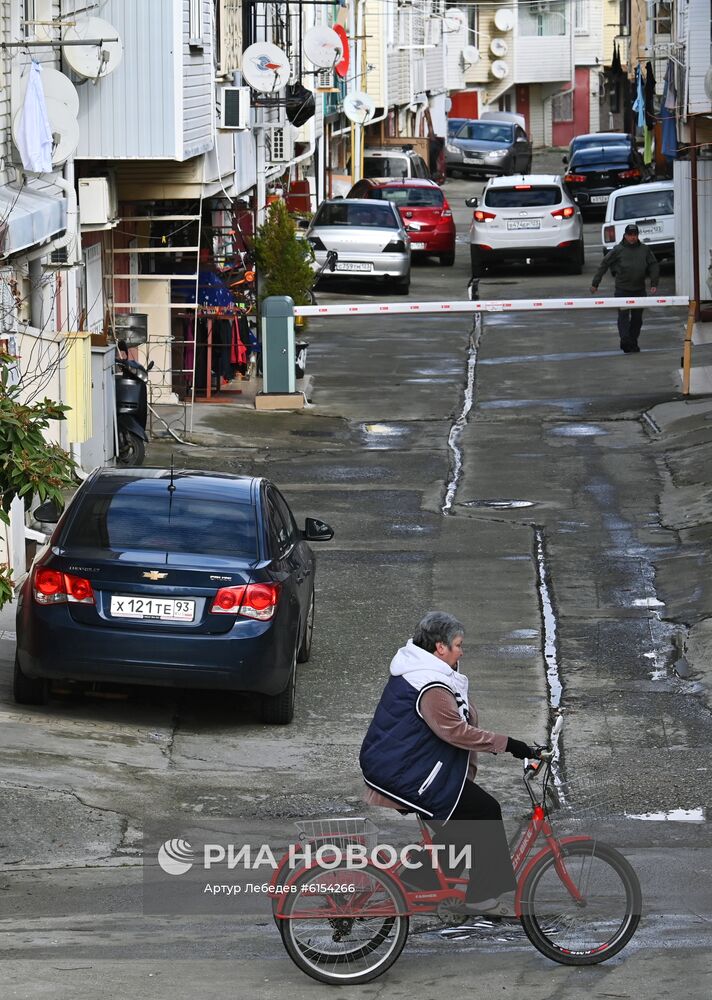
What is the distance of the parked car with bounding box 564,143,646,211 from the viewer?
145 ft

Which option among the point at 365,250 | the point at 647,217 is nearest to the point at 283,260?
the point at 365,250

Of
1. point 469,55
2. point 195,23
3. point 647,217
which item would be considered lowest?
point 647,217

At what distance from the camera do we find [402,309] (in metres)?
23.4

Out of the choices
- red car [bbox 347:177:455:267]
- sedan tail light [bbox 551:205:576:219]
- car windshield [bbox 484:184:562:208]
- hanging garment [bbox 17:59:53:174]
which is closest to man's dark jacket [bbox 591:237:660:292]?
sedan tail light [bbox 551:205:576:219]

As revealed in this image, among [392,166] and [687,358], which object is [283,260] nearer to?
[687,358]

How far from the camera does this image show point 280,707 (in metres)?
10.3

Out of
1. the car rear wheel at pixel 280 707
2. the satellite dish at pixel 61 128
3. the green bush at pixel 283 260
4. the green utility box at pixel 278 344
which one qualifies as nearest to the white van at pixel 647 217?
the green bush at pixel 283 260

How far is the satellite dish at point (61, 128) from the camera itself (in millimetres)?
15656

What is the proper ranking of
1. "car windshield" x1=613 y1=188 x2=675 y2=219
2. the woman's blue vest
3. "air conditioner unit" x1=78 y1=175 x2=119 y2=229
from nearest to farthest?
the woman's blue vest, "air conditioner unit" x1=78 y1=175 x2=119 y2=229, "car windshield" x1=613 y1=188 x2=675 y2=219

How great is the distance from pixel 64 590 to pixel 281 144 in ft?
Result: 67.2

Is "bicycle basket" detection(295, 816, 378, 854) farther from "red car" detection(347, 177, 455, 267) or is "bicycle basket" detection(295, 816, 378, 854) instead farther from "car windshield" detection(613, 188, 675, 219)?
"red car" detection(347, 177, 455, 267)

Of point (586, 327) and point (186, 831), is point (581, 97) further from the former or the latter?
point (186, 831)

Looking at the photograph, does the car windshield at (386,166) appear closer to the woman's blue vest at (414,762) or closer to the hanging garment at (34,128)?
the hanging garment at (34,128)

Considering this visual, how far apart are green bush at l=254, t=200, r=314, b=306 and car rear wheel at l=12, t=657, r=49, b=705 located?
14859 mm
